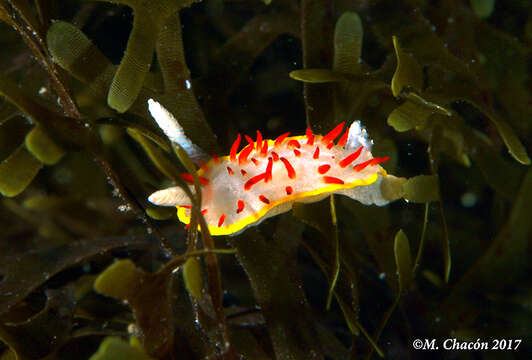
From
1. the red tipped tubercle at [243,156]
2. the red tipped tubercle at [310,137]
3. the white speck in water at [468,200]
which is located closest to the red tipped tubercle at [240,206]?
the red tipped tubercle at [243,156]

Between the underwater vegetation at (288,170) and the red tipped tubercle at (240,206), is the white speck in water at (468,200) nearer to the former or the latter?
the underwater vegetation at (288,170)

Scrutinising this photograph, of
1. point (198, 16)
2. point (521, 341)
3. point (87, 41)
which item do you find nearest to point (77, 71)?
point (87, 41)

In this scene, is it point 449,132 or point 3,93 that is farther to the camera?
point 449,132

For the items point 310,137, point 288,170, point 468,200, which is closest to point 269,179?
point 288,170

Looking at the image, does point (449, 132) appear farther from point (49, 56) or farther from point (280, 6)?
point (49, 56)

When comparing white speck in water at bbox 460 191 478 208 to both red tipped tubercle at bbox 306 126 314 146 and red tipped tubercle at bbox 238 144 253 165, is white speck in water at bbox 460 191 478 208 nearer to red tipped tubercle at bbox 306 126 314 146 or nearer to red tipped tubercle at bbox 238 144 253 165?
red tipped tubercle at bbox 306 126 314 146

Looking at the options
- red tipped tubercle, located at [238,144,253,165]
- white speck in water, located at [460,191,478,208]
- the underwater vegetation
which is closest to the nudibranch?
red tipped tubercle, located at [238,144,253,165]

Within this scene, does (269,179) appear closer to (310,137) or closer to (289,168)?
(289,168)
